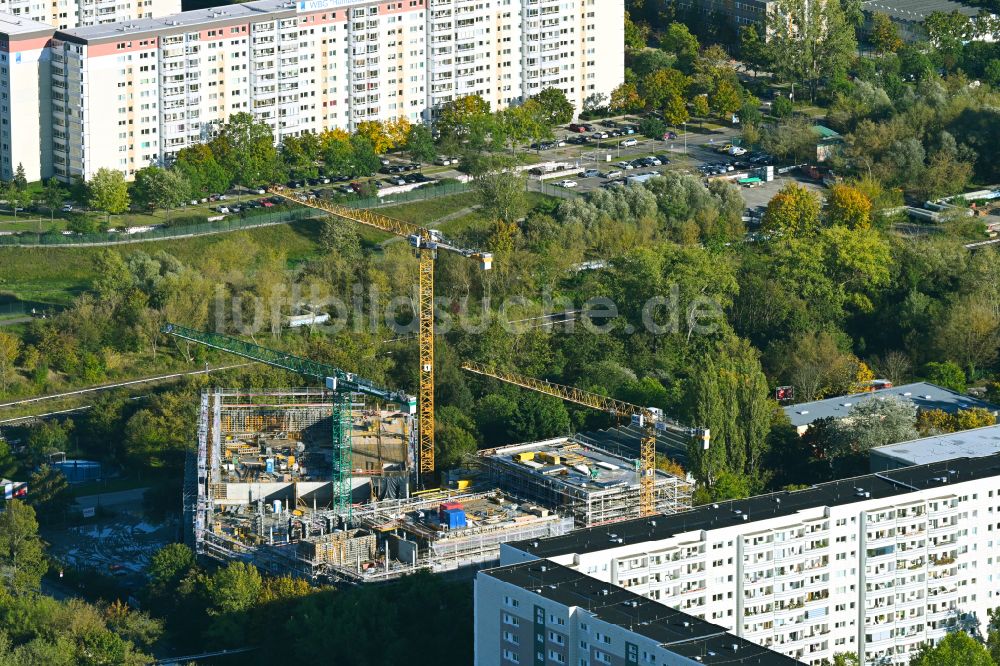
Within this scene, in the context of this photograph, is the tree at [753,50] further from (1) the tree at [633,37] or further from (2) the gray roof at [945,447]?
(2) the gray roof at [945,447]

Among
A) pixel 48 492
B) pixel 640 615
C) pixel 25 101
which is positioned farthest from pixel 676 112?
pixel 640 615

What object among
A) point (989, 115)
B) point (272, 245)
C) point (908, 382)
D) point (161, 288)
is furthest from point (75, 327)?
point (989, 115)

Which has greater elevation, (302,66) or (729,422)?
(302,66)

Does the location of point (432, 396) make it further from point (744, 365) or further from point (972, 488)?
point (972, 488)

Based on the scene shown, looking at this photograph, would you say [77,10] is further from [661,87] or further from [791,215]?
[791,215]

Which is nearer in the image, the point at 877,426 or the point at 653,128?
the point at 877,426
